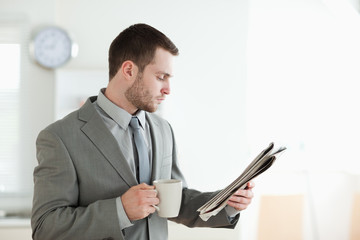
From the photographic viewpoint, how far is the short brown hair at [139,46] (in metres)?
1.42

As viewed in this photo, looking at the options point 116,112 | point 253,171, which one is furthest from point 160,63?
point 253,171

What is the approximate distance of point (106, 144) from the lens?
1356 mm

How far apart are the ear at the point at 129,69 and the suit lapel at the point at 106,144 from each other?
16 cm

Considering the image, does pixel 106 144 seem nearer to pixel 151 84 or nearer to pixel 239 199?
pixel 151 84

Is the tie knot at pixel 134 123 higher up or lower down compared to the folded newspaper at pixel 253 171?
higher up

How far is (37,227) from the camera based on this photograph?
126cm

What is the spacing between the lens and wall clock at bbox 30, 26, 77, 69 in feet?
10.8

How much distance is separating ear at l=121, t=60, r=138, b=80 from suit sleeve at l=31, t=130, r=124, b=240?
300 millimetres

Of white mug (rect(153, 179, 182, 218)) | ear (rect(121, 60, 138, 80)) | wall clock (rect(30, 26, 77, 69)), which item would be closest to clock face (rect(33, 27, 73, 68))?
wall clock (rect(30, 26, 77, 69))

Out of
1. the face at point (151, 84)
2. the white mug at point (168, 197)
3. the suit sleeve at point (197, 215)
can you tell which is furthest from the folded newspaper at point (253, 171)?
the face at point (151, 84)

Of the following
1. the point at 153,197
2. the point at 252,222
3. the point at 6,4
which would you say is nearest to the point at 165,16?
the point at 6,4

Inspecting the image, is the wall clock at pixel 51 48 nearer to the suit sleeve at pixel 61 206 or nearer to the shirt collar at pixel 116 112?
the shirt collar at pixel 116 112

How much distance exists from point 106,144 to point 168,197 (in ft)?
0.82

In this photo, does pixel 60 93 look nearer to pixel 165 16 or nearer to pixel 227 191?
pixel 165 16
